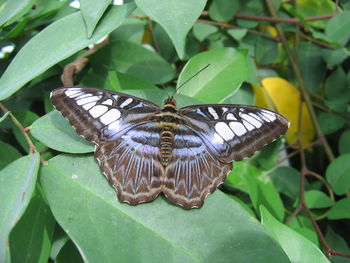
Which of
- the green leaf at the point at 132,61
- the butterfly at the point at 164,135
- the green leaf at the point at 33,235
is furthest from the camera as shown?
the green leaf at the point at 132,61

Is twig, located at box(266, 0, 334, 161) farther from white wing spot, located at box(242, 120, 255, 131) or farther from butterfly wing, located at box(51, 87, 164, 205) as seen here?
butterfly wing, located at box(51, 87, 164, 205)

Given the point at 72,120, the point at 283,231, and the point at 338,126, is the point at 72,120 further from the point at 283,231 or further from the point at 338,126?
the point at 338,126

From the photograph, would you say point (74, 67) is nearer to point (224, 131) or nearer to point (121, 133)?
point (121, 133)

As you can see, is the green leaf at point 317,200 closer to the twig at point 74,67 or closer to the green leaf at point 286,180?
the green leaf at point 286,180

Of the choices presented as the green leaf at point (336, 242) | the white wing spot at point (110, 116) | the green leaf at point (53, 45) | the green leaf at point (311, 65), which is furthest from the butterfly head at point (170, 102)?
the green leaf at point (311, 65)

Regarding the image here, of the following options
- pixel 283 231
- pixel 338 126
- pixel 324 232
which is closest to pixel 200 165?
pixel 283 231

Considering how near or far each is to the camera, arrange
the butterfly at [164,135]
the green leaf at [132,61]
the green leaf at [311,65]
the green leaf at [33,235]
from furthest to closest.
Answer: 1. the green leaf at [311,65]
2. the green leaf at [132,61]
3. the butterfly at [164,135]
4. the green leaf at [33,235]
